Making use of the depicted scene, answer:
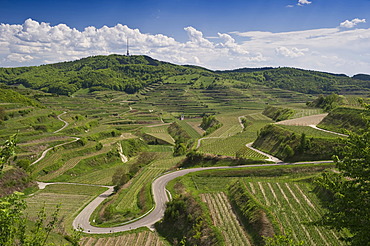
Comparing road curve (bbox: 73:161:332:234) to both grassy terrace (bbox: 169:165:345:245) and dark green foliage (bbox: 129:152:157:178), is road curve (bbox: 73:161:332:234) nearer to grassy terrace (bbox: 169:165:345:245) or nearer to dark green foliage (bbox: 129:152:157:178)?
grassy terrace (bbox: 169:165:345:245)

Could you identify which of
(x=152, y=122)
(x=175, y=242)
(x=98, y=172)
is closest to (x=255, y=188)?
(x=175, y=242)

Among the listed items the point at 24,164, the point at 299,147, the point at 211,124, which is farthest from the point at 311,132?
the point at 24,164

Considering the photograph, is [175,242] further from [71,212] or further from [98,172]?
[98,172]

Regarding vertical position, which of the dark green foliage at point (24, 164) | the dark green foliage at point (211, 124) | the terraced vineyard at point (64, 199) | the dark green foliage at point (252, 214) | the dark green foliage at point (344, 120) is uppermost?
the dark green foliage at point (344, 120)

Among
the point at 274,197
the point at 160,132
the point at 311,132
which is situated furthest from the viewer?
the point at 160,132

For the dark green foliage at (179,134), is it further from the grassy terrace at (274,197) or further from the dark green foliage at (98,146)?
the grassy terrace at (274,197)

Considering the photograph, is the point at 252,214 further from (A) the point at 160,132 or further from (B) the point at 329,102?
(B) the point at 329,102

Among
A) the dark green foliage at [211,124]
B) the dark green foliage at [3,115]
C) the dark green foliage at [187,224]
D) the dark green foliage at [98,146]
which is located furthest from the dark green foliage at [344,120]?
the dark green foliage at [3,115]
